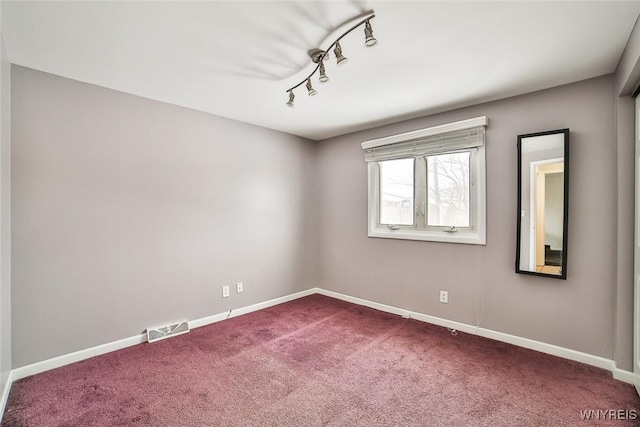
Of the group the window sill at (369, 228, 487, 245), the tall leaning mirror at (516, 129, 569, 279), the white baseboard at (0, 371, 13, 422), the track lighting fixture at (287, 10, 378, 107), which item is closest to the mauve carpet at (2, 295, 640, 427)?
the white baseboard at (0, 371, 13, 422)

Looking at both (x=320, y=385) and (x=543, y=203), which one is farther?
(x=543, y=203)

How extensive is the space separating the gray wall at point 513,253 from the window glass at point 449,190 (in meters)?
0.23

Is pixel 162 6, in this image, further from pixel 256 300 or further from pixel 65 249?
pixel 256 300

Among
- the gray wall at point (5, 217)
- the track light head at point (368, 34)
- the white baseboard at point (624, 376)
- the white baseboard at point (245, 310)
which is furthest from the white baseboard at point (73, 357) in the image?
the white baseboard at point (624, 376)

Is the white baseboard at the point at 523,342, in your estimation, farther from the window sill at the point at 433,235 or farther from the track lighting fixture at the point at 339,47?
the track lighting fixture at the point at 339,47

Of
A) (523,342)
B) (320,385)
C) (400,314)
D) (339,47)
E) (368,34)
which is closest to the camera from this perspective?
(368,34)

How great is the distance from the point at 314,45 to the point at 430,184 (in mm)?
2093

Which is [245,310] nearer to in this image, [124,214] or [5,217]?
[124,214]

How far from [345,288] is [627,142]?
10.5ft

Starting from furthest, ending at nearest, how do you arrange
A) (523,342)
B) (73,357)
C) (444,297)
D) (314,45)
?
(444,297) → (523,342) → (73,357) → (314,45)

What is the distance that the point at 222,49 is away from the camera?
2.00m

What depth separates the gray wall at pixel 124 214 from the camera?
2.28 m

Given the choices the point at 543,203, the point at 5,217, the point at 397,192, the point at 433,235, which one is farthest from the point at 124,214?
the point at 543,203

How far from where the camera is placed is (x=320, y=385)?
212 centimetres
